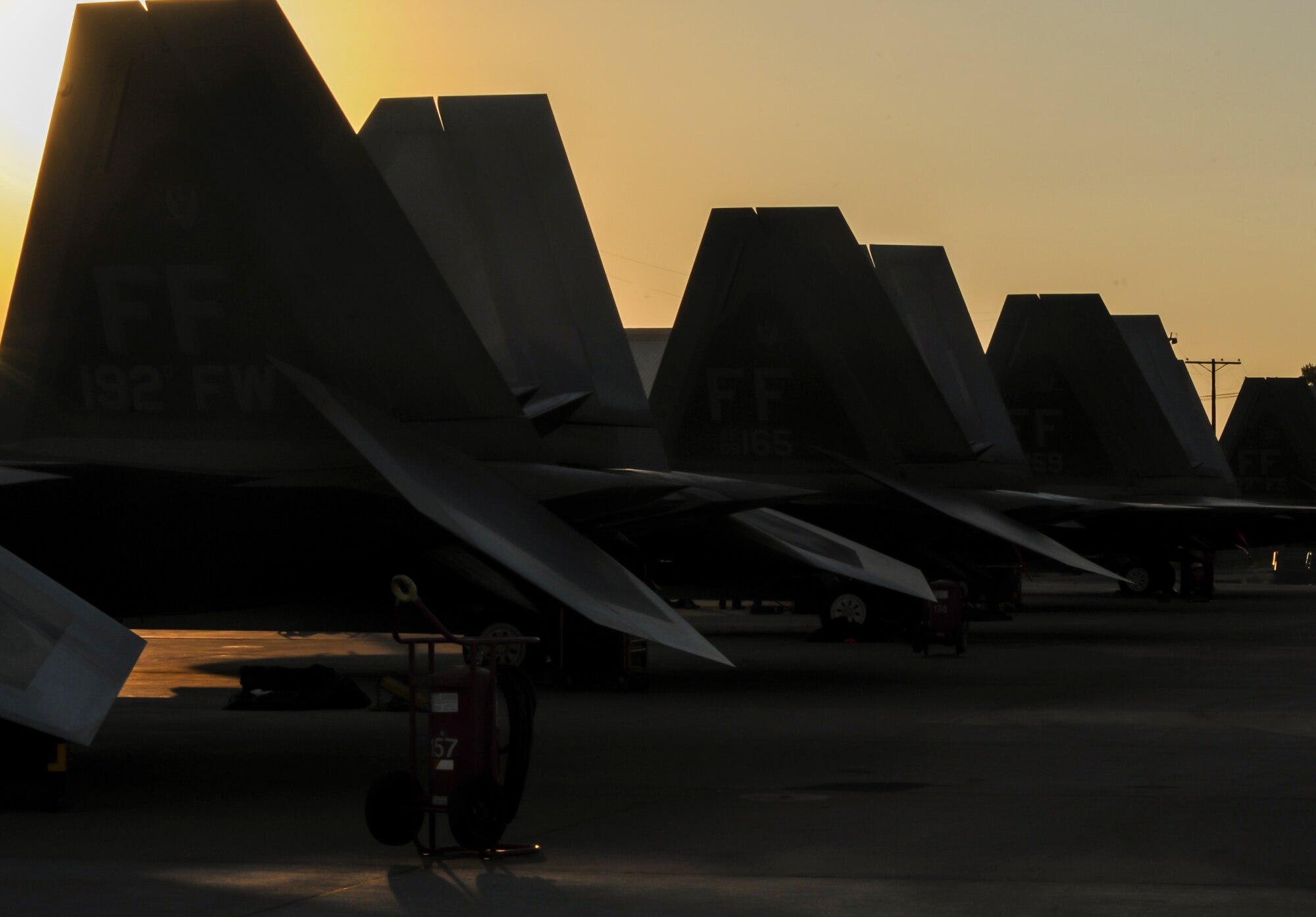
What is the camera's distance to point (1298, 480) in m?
63.6

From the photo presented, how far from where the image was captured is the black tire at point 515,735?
11.9 metres

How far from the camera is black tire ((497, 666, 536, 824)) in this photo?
39.2 feet

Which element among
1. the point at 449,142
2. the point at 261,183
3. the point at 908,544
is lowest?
the point at 908,544

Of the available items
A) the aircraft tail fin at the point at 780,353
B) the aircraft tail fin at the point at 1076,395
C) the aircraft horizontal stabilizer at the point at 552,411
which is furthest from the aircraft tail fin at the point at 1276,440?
the aircraft horizontal stabilizer at the point at 552,411

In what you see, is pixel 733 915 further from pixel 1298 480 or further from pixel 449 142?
pixel 1298 480

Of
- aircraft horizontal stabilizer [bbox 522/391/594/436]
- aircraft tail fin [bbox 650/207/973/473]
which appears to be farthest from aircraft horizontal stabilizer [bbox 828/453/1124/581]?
aircraft horizontal stabilizer [bbox 522/391/594/436]

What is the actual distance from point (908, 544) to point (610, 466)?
11.5 meters

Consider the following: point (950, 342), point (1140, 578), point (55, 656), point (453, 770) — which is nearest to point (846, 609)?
point (950, 342)

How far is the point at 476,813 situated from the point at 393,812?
63 centimetres

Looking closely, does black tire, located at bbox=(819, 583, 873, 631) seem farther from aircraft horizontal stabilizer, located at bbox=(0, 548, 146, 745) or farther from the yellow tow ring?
the yellow tow ring

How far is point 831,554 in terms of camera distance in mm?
25875

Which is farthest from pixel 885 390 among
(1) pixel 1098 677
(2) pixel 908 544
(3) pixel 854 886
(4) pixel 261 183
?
(3) pixel 854 886

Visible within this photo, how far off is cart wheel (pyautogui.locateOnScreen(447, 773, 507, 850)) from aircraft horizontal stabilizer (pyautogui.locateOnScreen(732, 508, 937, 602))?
1388cm

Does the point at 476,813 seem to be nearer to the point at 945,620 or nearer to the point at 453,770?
the point at 453,770
